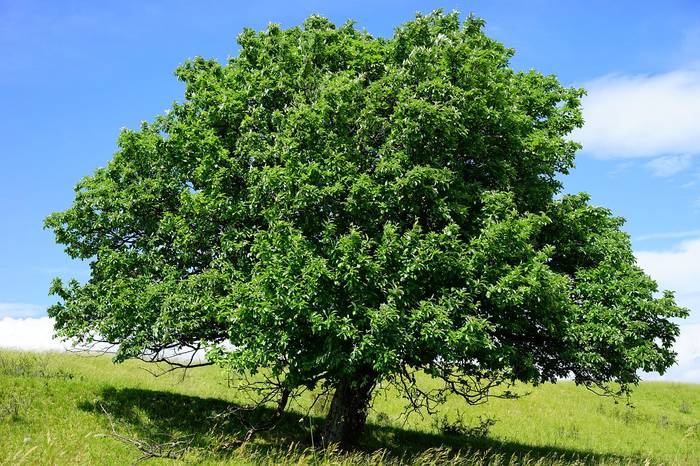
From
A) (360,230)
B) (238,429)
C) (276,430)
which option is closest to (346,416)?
(276,430)

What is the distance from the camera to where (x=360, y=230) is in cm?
1816

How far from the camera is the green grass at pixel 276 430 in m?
19.7

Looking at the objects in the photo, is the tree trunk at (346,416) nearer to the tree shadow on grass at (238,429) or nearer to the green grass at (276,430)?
the tree shadow on grass at (238,429)

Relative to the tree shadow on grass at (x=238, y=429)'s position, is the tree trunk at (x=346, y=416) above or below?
above

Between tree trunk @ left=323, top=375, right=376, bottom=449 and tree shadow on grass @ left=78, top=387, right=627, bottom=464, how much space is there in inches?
29.5

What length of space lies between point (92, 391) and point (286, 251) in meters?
15.8

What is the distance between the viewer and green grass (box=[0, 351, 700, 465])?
19.7 meters

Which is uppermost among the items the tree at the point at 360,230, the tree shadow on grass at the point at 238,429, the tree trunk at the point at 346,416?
the tree at the point at 360,230

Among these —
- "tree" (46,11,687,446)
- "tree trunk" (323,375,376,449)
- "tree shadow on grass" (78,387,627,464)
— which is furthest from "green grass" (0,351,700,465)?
"tree" (46,11,687,446)

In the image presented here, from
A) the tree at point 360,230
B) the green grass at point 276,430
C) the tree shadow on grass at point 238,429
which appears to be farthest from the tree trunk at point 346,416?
the green grass at point 276,430

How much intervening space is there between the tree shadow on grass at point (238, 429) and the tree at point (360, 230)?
Answer: 3.19 m

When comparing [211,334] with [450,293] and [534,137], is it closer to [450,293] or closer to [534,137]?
[450,293]

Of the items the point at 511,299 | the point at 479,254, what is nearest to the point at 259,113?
the point at 479,254

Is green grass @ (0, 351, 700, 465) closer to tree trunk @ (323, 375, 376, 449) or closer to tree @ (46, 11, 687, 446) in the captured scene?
tree trunk @ (323, 375, 376, 449)
